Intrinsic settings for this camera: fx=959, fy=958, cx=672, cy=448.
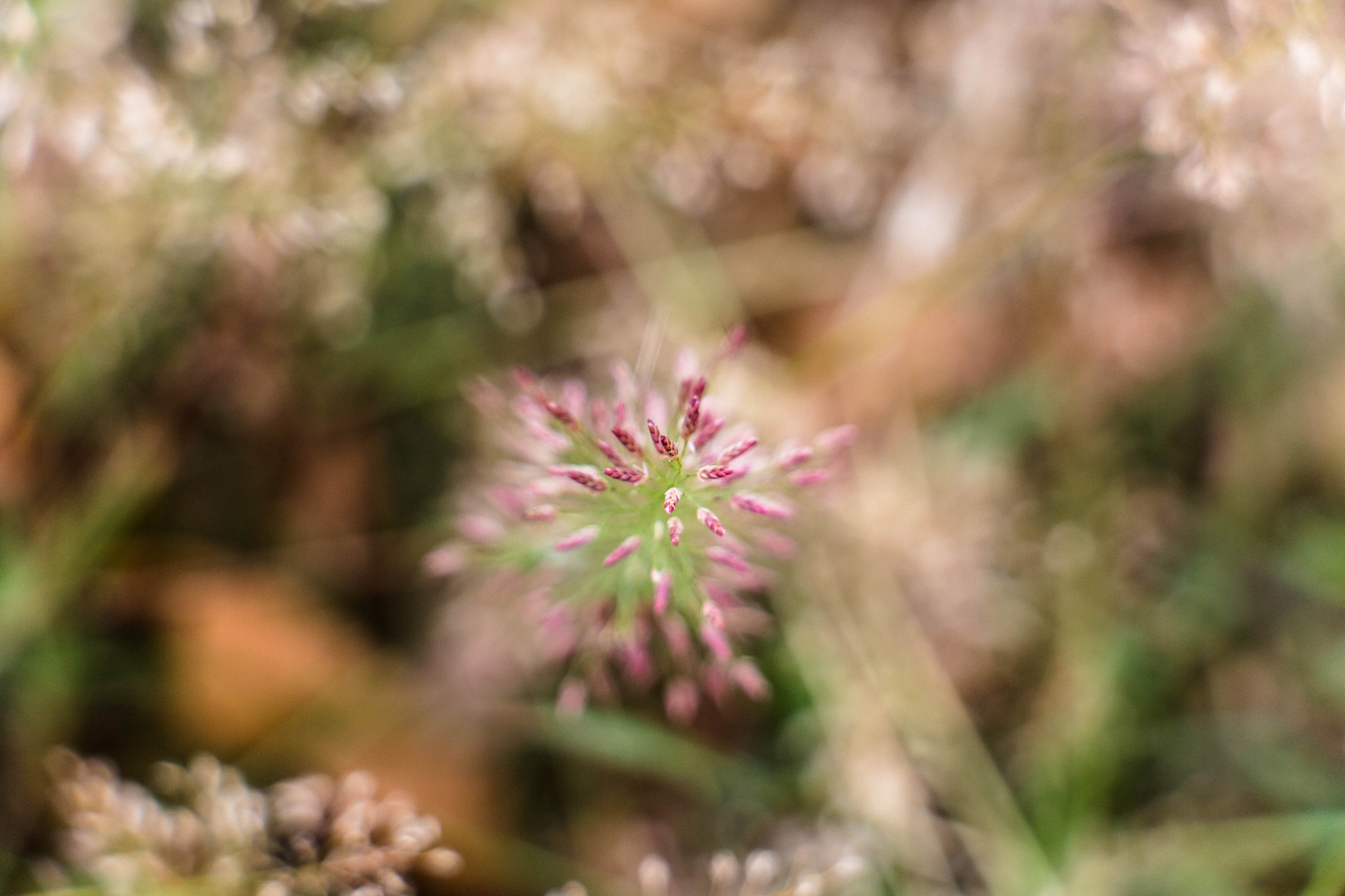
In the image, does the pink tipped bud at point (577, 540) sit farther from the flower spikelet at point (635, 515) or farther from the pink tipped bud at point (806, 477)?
the pink tipped bud at point (806, 477)

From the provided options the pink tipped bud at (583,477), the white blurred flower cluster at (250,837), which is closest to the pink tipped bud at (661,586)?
the pink tipped bud at (583,477)

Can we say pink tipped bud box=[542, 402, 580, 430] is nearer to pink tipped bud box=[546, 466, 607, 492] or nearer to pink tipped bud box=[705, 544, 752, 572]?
pink tipped bud box=[546, 466, 607, 492]

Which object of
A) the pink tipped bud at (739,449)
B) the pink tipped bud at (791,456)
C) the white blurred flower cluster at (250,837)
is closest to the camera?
the pink tipped bud at (739,449)

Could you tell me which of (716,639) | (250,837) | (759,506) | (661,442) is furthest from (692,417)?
(250,837)

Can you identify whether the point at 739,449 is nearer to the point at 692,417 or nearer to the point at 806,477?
the point at 692,417

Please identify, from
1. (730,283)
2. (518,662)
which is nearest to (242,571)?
(518,662)

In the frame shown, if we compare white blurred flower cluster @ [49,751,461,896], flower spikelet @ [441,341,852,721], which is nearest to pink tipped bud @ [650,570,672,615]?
flower spikelet @ [441,341,852,721]
